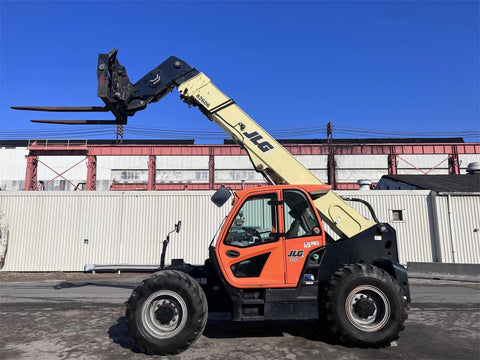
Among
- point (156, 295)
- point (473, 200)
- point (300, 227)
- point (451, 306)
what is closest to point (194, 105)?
point (300, 227)

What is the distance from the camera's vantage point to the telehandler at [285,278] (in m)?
4.22

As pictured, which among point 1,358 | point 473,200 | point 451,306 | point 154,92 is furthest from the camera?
point 473,200

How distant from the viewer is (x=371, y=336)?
423cm

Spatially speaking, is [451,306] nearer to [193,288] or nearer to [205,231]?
[193,288]

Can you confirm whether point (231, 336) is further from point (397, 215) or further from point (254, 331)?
point (397, 215)

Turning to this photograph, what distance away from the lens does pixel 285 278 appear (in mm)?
4441

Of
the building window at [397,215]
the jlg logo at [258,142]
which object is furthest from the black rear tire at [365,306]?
the building window at [397,215]

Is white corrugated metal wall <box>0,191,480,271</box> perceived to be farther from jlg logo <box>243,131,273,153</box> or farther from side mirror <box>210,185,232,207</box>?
side mirror <box>210,185,232,207</box>

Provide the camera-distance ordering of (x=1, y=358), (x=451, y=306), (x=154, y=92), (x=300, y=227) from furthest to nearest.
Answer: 1. (x=451, y=306)
2. (x=154, y=92)
3. (x=300, y=227)
4. (x=1, y=358)

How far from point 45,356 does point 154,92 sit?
4320mm

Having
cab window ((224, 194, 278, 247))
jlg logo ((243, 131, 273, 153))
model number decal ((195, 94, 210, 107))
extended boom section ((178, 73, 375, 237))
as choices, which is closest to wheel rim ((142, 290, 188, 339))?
cab window ((224, 194, 278, 247))

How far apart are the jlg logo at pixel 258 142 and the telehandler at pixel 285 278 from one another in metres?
0.80

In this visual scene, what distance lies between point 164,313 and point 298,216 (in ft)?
7.62

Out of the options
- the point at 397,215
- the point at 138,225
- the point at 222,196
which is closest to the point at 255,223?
the point at 222,196
